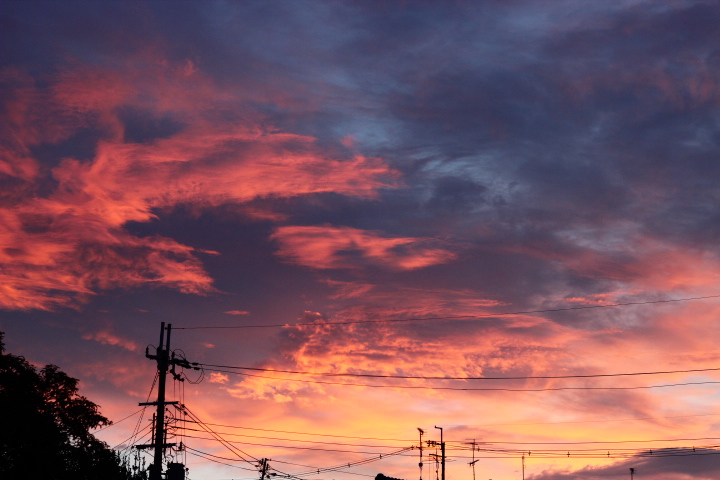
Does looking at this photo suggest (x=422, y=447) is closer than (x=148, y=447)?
No

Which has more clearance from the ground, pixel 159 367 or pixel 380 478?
pixel 159 367

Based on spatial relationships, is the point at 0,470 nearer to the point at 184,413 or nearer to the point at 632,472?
the point at 184,413

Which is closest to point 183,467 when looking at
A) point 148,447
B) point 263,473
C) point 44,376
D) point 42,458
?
point 148,447

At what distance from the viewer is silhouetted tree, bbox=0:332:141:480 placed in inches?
2345

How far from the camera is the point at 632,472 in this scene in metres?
A: 134

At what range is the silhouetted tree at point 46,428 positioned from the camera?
59.6m

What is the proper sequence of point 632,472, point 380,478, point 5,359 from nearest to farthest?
point 5,359
point 380,478
point 632,472

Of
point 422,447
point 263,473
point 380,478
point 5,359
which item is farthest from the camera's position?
point 422,447

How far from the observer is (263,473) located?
11581 cm

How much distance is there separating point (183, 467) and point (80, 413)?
14918 millimetres

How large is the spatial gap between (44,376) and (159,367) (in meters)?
16.1

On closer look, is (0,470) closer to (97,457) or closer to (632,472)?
(97,457)

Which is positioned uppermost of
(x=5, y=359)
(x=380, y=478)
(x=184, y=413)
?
(x=5, y=359)

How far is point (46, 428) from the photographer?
61.9 meters
